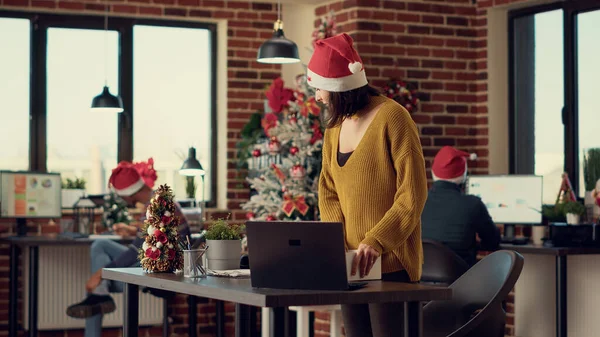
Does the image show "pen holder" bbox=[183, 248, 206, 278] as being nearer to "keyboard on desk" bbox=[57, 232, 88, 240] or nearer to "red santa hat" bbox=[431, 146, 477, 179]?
"red santa hat" bbox=[431, 146, 477, 179]

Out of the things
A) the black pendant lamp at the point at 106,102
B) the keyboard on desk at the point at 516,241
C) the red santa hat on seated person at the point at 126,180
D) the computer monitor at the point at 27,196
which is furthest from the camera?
the black pendant lamp at the point at 106,102

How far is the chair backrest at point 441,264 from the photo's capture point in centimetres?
485

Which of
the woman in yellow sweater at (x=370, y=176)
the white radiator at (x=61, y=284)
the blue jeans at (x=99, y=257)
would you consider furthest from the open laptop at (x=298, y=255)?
the white radiator at (x=61, y=284)

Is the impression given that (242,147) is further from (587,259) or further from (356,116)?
(356,116)

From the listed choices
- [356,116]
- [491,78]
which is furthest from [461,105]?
[356,116]

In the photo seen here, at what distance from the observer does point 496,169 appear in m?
7.13

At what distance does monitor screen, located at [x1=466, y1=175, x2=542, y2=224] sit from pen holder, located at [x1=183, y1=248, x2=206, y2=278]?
139 inches

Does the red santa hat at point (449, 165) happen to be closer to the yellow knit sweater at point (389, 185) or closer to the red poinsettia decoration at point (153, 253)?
the yellow knit sweater at point (389, 185)

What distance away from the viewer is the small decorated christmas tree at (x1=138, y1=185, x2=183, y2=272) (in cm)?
331

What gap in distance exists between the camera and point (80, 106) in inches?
297

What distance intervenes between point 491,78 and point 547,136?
55cm

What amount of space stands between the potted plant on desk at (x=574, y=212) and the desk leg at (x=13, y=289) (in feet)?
11.7

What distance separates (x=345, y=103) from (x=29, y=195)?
4.33 metres

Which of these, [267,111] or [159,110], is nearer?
[267,111]
